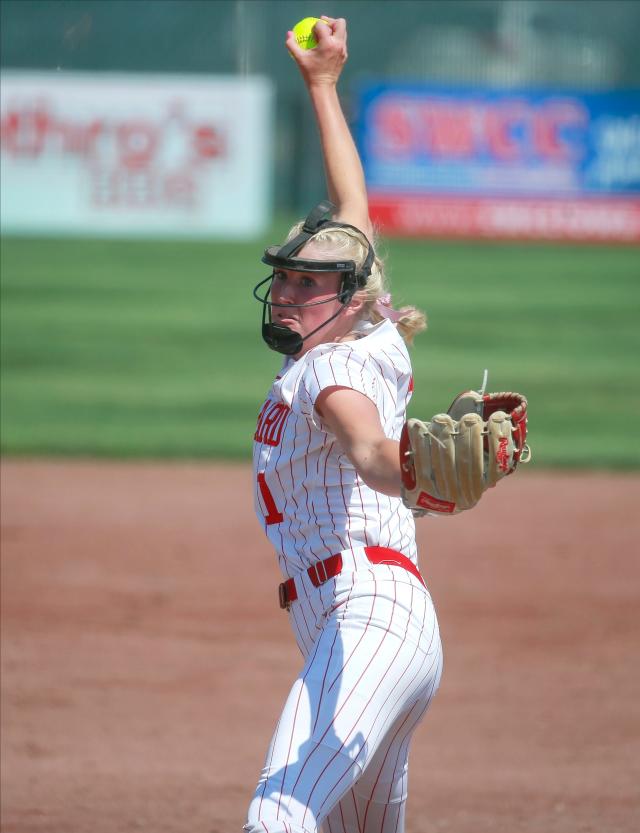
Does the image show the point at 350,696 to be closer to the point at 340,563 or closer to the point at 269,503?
the point at 340,563

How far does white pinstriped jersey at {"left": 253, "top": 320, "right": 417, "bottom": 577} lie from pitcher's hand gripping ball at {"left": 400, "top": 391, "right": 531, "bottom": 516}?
0.76ft

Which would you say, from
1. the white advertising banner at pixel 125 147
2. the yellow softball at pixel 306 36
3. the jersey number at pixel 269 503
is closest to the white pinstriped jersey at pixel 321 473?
the jersey number at pixel 269 503

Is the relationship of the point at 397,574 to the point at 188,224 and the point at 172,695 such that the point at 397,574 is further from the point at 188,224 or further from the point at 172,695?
the point at 188,224

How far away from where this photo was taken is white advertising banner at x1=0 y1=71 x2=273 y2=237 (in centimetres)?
1421

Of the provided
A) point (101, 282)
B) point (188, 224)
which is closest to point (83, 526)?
point (101, 282)

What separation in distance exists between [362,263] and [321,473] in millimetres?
466

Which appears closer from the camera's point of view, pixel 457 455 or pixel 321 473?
pixel 457 455

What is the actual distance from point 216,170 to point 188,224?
1001 millimetres

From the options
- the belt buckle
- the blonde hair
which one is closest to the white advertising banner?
the blonde hair

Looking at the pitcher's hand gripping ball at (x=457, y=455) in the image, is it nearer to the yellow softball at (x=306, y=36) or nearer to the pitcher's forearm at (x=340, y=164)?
the pitcher's forearm at (x=340, y=164)

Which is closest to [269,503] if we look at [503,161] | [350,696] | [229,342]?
[350,696]

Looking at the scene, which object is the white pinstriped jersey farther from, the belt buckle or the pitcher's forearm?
the pitcher's forearm

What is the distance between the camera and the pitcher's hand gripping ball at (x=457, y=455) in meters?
2.11

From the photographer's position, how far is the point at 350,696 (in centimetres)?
227
